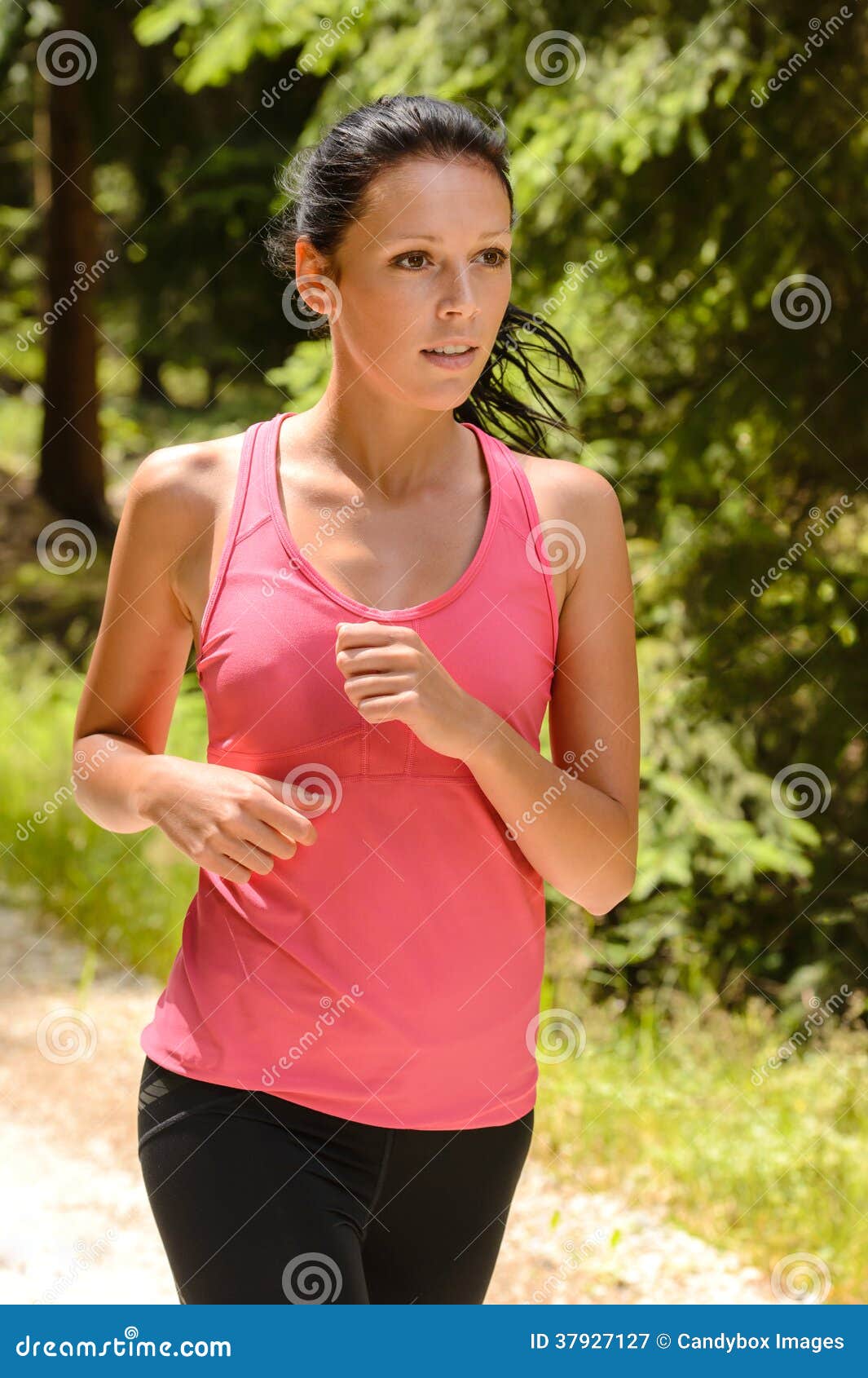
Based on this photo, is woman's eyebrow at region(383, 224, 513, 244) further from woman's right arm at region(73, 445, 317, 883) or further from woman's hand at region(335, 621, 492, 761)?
woman's hand at region(335, 621, 492, 761)

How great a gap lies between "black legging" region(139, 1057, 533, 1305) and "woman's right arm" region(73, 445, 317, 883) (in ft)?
0.96

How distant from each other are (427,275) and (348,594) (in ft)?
1.26

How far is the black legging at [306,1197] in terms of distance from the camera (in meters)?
1.65

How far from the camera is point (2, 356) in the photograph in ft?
43.8

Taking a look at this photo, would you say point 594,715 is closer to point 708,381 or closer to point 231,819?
point 231,819

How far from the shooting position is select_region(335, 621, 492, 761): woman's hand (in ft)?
5.24

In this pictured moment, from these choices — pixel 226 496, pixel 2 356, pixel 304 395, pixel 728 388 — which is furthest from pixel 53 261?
pixel 226 496

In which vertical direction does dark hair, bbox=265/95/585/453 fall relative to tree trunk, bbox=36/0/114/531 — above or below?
above

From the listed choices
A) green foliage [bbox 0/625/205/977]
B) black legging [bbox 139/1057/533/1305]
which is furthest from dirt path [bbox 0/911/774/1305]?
black legging [bbox 139/1057/533/1305]

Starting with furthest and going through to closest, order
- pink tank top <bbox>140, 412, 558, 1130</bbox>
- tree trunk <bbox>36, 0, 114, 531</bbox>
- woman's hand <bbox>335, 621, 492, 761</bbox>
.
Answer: tree trunk <bbox>36, 0, 114, 531</bbox>
pink tank top <bbox>140, 412, 558, 1130</bbox>
woman's hand <bbox>335, 621, 492, 761</bbox>

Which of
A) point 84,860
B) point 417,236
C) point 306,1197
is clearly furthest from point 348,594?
point 84,860

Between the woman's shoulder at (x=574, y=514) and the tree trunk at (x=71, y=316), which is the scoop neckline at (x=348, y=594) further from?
the tree trunk at (x=71, y=316)

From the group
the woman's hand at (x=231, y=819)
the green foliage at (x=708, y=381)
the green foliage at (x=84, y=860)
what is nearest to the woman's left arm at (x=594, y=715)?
the woman's hand at (x=231, y=819)

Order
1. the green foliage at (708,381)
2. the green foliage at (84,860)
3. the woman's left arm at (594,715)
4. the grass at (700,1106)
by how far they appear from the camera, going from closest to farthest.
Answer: the woman's left arm at (594,715) → the grass at (700,1106) → the green foliage at (708,381) → the green foliage at (84,860)
